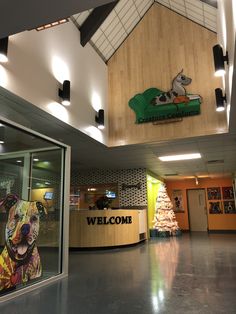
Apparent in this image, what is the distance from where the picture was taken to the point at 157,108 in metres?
8.48

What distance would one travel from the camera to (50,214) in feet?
18.3

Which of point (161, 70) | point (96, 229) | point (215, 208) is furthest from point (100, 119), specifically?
point (215, 208)

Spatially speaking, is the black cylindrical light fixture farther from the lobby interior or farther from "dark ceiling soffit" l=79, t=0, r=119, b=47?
"dark ceiling soffit" l=79, t=0, r=119, b=47

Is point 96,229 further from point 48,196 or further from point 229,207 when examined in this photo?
point 229,207

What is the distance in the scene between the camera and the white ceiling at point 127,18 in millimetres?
7697

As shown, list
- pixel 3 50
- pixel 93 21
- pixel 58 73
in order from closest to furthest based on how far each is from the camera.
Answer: pixel 3 50, pixel 58 73, pixel 93 21

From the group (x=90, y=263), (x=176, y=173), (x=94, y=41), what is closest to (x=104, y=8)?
(x=94, y=41)

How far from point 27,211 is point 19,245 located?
0.57 m

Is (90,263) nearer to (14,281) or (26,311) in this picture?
(14,281)

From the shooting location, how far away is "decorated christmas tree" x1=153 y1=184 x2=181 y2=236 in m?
12.6

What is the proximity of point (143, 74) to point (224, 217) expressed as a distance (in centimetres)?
1032

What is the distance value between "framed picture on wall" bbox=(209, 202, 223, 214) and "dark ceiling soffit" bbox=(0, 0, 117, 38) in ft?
49.4

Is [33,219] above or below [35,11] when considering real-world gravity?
below

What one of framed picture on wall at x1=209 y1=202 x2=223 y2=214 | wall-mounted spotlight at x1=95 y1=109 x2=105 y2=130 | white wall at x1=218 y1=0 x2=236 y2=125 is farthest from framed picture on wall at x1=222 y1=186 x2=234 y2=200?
white wall at x1=218 y1=0 x2=236 y2=125
